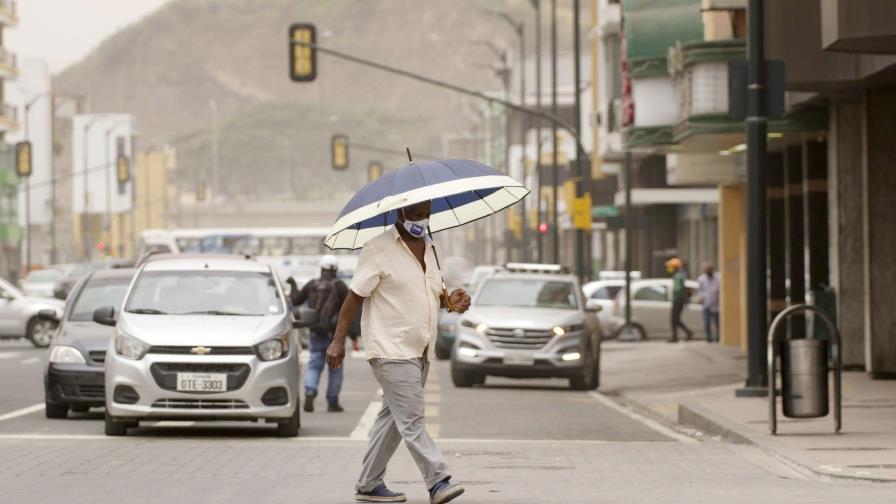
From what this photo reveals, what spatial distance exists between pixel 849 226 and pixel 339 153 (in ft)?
120

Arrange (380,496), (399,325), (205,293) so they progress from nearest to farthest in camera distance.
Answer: (399,325)
(380,496)
(205,293)

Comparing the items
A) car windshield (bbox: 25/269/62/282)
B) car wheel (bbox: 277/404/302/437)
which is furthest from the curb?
car windshield (bbox: 25/269/62/282)

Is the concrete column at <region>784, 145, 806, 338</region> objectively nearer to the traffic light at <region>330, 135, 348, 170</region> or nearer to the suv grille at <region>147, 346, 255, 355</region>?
the suv grille at <region>147, 346, 255, 355</region>

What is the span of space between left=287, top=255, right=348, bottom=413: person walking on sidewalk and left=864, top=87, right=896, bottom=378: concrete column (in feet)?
25.6

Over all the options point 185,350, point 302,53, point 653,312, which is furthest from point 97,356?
point 653,312

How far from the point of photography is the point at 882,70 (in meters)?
24.1

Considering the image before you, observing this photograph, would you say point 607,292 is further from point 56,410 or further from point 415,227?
point 415,227

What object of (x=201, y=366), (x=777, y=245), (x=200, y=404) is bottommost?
(x=200, y=404)

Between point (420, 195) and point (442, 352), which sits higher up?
point (420, 195)

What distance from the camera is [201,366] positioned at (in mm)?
17875

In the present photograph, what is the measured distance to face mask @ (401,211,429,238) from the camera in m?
11.8

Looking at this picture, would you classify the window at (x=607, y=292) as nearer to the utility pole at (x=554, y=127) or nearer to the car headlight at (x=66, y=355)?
the utility pole at (x=554, y=127)

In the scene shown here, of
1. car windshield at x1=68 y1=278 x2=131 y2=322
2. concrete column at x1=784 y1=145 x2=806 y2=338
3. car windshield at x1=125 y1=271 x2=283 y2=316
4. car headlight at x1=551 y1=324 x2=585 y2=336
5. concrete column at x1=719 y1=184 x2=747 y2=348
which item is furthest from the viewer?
concrete column at x1=719 y1=184 x2=747 y2=348

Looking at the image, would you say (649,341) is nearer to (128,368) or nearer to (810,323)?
(810,323)
